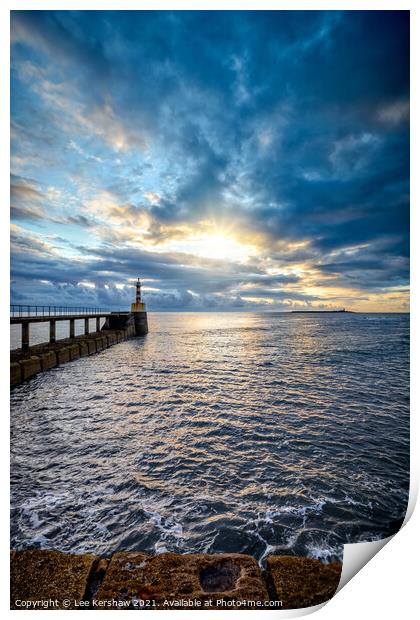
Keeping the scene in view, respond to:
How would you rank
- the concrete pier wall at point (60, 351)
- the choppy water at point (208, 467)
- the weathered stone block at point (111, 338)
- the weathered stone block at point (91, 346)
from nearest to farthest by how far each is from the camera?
the choppy water at point (208, 467)
the concrete pier wall at point (60, 351)
the weathered stone block at point (91, 346)
the weathered stone block at point (111, 338)

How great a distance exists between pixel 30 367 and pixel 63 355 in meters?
4.12

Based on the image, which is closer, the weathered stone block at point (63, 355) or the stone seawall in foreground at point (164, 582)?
the stone seawall in foreground at point (164, 582)

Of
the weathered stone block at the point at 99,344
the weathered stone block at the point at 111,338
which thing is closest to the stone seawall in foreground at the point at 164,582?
the weathered stone block at the point at 99,344

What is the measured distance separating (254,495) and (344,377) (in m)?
11.4

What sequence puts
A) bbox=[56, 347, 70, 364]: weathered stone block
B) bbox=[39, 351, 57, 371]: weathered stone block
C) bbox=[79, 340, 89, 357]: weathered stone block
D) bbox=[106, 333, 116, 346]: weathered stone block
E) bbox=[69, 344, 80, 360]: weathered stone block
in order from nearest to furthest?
bbox=[39, 351, 57, 371]: weathered stone block, bbox=[56, 347, 70, 364]: weathered stone block, bbox=[69, 344, 80, 360]: weathered stone block, bbox=[79, 340, 89, 357]: weathered stone block, bbox=[106, 333, 116, 346]: weathered stone block

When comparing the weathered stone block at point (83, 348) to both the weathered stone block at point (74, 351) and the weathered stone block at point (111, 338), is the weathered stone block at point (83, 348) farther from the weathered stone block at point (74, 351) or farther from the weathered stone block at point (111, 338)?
the weathered stone block at point (111, 338)

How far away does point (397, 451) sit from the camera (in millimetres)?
6684

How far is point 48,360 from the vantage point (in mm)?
15695

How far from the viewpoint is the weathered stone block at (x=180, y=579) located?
8.55 ft

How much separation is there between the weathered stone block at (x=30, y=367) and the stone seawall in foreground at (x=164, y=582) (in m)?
12.5

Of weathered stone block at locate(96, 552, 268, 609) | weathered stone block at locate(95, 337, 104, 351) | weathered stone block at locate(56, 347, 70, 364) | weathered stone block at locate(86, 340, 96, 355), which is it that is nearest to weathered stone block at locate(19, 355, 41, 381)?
weathered stone block at locate(56, 347, 70, 364)

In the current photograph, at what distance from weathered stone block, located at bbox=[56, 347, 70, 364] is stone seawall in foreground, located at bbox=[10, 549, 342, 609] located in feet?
53.0

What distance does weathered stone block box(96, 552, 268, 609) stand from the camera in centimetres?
260

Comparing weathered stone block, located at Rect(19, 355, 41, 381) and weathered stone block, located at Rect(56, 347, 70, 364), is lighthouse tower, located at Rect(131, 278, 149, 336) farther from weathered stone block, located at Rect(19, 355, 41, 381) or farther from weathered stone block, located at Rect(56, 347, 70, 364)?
weathered stone block, located at Rect(19, 355, 41, 381)
